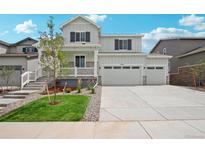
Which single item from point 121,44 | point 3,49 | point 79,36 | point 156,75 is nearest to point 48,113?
point 79,36

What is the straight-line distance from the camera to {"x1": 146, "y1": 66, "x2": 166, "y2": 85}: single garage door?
22844 millimetres

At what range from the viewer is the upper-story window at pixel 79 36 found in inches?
920

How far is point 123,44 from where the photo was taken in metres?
24.6

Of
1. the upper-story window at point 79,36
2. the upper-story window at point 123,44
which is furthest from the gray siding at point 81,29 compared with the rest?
the upper-story window at point 123,44

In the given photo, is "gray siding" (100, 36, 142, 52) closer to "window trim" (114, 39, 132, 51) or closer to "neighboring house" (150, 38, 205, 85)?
"window trim" (114, 39, 132, 51)

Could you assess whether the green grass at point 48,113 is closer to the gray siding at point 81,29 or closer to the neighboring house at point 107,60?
the neighboring house at point 107,60

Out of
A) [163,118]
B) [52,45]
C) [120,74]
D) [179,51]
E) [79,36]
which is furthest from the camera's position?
[179,51]

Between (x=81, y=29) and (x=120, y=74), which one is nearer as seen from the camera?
(x=120, y=74)

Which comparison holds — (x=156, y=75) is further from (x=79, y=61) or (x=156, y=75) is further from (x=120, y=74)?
(x=79, y=61)

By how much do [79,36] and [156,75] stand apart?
32.5ft

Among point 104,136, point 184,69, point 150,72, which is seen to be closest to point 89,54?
point 150,72

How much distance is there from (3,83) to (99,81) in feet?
36.2

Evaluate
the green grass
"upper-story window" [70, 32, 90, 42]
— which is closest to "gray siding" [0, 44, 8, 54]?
"upper-story window" [70, 32, 90, 42]
